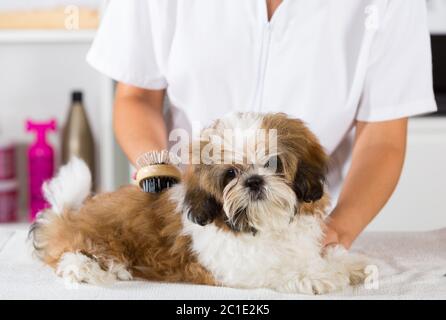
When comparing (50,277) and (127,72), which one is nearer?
(50,277)

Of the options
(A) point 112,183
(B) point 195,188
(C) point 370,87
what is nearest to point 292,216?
(B) point 195,188

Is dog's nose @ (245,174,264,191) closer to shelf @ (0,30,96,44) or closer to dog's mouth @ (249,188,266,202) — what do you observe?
dog's mouth @ (249,188,266,202)

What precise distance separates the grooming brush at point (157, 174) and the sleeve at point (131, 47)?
46 centimetres

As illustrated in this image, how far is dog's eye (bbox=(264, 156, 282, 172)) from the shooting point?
1.18 meters

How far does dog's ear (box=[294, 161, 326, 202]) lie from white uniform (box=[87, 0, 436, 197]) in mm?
517

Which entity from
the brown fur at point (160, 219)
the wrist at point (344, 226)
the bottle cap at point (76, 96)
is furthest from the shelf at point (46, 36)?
the wrist at point (344, 226)

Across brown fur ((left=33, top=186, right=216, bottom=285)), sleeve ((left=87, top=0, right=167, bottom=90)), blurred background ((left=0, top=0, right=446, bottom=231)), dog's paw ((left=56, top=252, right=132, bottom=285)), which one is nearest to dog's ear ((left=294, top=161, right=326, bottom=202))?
brown fur ((left=33, top=186, right=216, bottom=285))

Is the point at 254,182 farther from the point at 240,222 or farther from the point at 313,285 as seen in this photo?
the point at 313,285

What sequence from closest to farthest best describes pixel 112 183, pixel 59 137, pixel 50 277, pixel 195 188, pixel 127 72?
pixel 195 188 → pixel 50 277 → pixel 127 72 → pixel 112 183 → pixel 59 137

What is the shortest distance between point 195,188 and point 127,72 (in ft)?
2.04

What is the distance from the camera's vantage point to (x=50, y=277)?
1.35 metres

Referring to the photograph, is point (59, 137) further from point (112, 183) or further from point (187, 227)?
point (187, 227)

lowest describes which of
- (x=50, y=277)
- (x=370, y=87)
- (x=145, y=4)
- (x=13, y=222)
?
(x=13, y=222)
